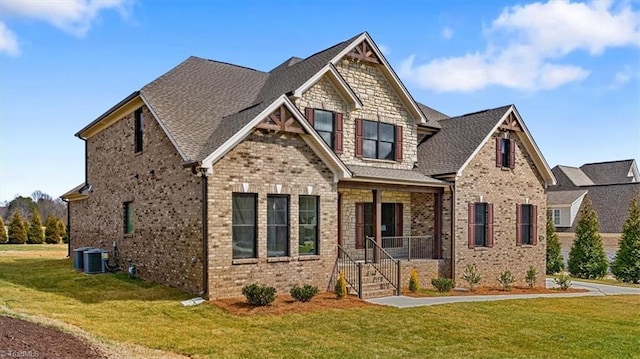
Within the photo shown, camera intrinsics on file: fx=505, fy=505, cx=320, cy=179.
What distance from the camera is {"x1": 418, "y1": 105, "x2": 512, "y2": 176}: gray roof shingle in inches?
772

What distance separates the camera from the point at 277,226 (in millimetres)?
14555

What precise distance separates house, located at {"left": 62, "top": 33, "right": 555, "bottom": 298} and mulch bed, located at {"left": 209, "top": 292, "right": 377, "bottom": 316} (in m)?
0.57

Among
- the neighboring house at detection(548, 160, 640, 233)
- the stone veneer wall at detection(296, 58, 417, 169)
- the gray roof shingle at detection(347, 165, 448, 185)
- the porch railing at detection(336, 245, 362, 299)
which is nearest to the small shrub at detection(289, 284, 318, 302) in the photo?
the porch railing at detection(336, 245, 362, 299)

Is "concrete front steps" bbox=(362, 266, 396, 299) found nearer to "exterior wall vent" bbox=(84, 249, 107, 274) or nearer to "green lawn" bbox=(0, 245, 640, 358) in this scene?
"green lawn" bbox=(0, 245, 640, 358)

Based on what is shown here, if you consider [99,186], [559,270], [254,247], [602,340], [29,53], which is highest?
Answer: [29,53]

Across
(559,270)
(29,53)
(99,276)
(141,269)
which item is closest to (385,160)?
(141,269)

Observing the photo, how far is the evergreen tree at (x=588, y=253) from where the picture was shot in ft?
99.3

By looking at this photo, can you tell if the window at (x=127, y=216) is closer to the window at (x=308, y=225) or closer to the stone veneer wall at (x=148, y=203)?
the stone veneer wall at (x=148, y=203)

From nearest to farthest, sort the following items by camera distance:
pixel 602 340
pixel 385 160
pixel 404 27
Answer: pixel 602 340 < pixel 404 27 < pixel 385 160

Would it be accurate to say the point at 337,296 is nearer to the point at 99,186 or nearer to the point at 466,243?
the point at 466,243

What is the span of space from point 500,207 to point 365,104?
7185 mm

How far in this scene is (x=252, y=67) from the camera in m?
21.4

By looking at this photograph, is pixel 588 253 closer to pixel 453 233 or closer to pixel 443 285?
pixel 453 233

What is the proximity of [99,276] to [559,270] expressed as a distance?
87.3 feet
